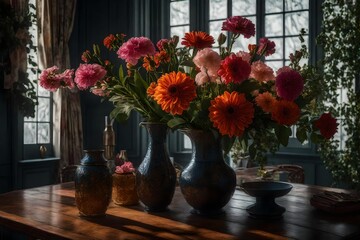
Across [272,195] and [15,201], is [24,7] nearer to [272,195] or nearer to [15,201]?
[15,201]

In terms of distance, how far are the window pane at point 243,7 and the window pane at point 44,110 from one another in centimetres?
218

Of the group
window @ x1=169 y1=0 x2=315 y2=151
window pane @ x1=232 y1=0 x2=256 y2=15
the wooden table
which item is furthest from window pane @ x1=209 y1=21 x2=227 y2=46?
the wooden table

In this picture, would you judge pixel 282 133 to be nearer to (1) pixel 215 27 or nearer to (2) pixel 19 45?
(2) pixel 19 45

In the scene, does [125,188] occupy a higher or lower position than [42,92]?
lower

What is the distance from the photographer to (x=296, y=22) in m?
5.10

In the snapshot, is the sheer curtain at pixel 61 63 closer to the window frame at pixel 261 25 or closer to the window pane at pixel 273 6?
the window frame at pixel 261 25

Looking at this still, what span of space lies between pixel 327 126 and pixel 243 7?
3.77 m

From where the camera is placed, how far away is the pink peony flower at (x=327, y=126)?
6.11 ft

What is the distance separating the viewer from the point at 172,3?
581 centimetres


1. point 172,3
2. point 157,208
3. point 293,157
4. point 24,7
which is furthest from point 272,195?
point 172,3

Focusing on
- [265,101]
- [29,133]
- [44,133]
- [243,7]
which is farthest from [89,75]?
[243,7]

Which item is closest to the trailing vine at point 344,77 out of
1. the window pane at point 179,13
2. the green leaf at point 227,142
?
the window pane at point 179,13

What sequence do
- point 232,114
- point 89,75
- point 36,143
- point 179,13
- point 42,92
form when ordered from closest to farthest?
point 232,114
point 89,75
point 36,143
point 42,92
point 179,13

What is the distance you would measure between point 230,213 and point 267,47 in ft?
2.25
